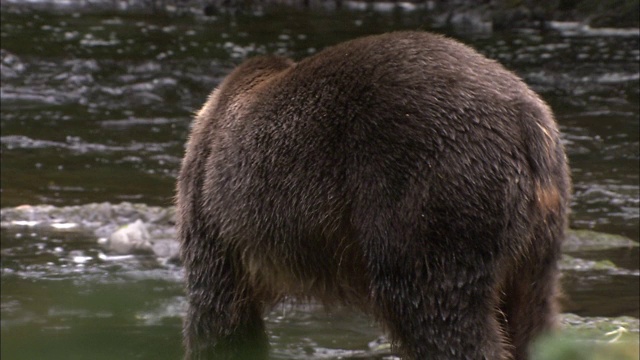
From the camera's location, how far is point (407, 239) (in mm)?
3121

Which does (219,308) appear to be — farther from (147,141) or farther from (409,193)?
(147,141)

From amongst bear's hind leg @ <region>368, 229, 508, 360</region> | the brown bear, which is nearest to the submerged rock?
the brown bear

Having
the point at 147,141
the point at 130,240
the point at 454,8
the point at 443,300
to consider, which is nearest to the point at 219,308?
the point at 443,300

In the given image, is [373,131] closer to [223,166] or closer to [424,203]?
[424,203]

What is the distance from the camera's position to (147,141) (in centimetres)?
1149

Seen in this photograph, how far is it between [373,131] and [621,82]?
1237 cm

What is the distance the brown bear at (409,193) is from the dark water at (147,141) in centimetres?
59

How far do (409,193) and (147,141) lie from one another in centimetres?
869

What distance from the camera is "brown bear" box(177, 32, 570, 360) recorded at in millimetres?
3129

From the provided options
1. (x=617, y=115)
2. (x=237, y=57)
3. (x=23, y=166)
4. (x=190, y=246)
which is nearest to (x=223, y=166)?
(x=190, y=246)

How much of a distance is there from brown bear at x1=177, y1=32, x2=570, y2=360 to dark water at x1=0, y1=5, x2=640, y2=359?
59 cm

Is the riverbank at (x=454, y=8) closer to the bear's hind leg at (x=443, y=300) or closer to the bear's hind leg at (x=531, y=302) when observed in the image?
the bear's hind leg at (x=531, y=302)

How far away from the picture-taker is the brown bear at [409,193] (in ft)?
10.3

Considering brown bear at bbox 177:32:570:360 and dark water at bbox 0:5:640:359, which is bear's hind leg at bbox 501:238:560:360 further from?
dark water at bbox 0:5:640:359
